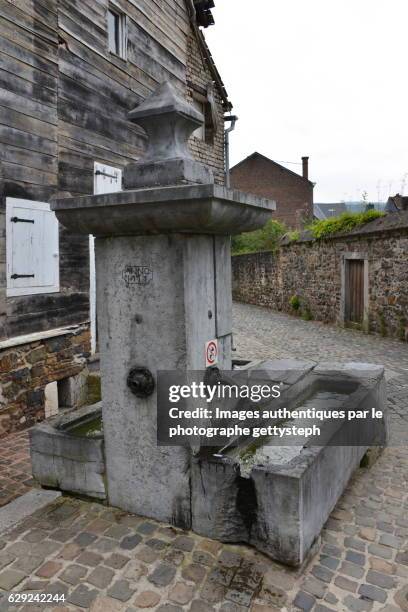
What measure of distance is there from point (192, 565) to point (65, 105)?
17.6ft

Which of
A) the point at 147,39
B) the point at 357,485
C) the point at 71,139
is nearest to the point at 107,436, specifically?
the point at 357,485

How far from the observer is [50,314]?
19.2 ft

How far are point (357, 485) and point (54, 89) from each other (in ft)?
17.7

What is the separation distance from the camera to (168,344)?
2934 mm

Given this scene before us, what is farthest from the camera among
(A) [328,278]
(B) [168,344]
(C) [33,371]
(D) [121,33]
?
(A) [328,278]

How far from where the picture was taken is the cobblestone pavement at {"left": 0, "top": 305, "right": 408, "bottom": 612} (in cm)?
241

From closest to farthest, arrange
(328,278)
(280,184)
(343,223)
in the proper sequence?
(343,223)
(328,278)
(280,184)

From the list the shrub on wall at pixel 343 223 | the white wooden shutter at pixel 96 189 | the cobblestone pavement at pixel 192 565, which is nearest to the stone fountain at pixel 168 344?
the cobblestone pavement at pixel 192 565

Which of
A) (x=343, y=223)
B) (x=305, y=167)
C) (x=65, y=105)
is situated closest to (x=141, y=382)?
(x=65, y=105)

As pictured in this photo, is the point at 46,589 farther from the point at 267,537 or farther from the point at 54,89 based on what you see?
the point at 54,89

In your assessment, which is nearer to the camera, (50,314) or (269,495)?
(269,495)

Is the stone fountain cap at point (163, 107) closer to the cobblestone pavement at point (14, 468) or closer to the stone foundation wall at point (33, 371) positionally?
the cobblestone pavement at point (14, 468)

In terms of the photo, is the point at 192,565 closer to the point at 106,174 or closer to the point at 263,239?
the point at 106,174

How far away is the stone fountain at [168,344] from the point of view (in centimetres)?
269
